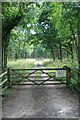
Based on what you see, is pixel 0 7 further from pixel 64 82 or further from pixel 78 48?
pixel 64 82

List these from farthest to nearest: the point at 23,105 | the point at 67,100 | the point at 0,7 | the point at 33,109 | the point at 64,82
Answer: the point at 64,82
the point at 0,7
the point at 67,100
the point at 23,105
the point at 33,109

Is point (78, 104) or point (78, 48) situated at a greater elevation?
point (78, 48)

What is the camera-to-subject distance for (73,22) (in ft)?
39.8

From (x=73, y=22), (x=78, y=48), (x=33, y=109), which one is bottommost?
(x=33, y=109)

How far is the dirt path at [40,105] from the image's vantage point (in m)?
7.03

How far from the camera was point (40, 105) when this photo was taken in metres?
8.25

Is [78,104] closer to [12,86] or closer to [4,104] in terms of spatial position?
[4,104]

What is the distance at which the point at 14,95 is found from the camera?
10227 millimetres

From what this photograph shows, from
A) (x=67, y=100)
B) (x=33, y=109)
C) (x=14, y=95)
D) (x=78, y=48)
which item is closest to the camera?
(x=33, y=109)

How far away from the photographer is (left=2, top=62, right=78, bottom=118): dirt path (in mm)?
7027

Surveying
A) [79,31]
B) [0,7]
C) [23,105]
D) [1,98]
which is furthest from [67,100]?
[0,7]

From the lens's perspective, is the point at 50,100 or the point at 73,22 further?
the point at 73,22

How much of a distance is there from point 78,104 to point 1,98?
9.49 ft

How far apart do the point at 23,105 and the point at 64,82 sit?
17.5 ft
